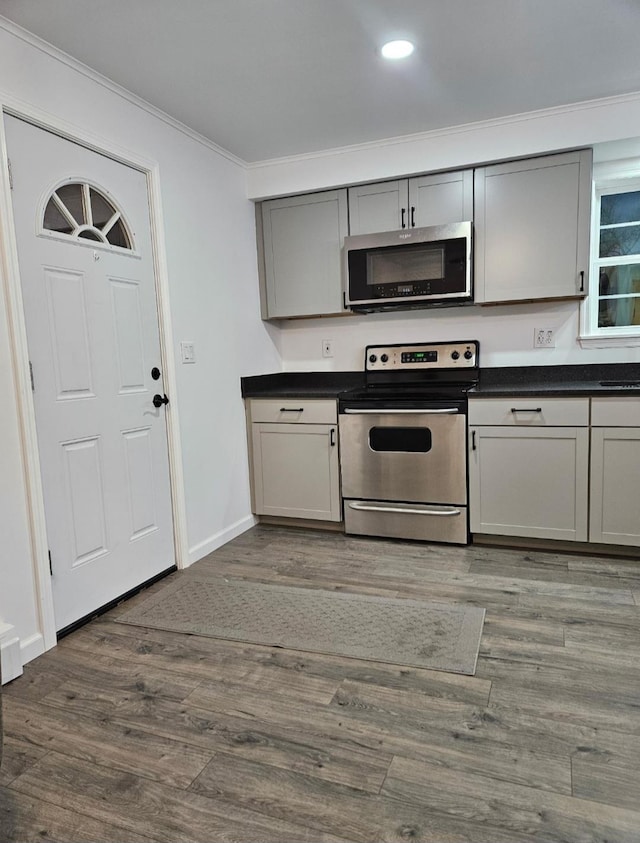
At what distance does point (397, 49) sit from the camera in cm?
230

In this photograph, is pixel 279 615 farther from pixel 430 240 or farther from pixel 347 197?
pixel 347 197

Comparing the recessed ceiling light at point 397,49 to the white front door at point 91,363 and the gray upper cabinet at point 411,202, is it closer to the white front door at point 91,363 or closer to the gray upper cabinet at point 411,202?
the gray upper cabinet at point 411,202

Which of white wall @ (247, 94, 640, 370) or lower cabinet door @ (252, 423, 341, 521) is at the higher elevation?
white wall @ (247, 94, 640, 370)

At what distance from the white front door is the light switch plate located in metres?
0.18

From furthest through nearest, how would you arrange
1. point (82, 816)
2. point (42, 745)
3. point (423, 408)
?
point (423, 408)
point (42, 745)
point (82, 816)

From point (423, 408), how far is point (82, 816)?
2.36m

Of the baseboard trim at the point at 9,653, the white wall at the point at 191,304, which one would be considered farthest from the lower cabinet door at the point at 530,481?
the baseboard trim at the point at 9,653

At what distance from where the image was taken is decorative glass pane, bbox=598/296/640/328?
3348 millimetres

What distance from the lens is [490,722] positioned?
1703 millimetres

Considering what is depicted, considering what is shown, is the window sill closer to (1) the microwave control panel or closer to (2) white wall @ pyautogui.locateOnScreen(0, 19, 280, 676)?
(1) the microwave control panel

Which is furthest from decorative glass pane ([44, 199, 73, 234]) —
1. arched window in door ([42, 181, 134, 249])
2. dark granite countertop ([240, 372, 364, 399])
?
dark granite countertop ([240, 372, 364, 399])

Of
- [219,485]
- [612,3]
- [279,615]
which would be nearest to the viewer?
[612,3]

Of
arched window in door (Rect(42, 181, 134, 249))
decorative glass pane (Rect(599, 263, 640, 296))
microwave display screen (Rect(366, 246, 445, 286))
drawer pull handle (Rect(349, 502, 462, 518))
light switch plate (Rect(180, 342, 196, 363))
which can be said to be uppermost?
arched window in door (Rect(42, 181, 134, 249))

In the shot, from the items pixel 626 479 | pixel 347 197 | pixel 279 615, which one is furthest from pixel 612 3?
pixel 279 615
